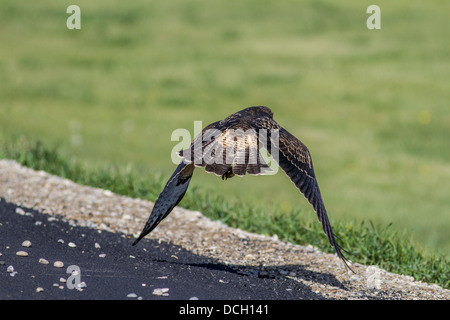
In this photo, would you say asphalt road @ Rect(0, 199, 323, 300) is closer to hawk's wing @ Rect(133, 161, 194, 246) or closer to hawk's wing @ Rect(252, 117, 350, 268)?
hawk's wing @ Rect(133, 161, 194, 246)

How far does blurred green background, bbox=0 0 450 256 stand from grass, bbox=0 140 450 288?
33 centimetres

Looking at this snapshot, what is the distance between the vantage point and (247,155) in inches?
197

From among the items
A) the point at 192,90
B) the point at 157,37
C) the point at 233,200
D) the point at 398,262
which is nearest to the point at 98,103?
the point at 192,90

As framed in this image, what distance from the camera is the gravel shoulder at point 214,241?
5.66m

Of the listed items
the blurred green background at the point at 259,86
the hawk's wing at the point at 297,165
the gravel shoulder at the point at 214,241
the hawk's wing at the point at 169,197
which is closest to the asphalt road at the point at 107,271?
the gravel shoulder at the point at 214,241

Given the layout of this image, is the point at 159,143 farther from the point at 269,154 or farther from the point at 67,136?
the point at 269,154

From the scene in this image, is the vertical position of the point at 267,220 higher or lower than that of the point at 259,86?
lower

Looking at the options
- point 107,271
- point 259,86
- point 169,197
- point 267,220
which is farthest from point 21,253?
point 259,86

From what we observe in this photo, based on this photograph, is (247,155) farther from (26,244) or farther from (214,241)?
(26,244)

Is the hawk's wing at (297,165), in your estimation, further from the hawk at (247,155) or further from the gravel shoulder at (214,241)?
the gravel shoulder at (214,241)

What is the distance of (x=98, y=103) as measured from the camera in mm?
13438

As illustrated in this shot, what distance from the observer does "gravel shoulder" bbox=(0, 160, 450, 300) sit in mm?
5656

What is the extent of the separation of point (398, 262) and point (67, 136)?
20.9ft

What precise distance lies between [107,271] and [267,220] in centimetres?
232
